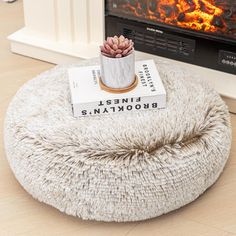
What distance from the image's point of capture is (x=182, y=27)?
7.01ft

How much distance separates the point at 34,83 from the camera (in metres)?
1.91

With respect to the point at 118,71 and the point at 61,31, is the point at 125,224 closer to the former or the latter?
the point at 118,71

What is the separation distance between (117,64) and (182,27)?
500mm

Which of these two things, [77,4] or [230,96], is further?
[77,4]

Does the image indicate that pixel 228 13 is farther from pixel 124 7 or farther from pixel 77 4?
pixel 77 4

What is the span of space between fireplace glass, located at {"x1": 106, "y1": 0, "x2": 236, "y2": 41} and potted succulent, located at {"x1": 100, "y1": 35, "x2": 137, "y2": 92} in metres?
0.44

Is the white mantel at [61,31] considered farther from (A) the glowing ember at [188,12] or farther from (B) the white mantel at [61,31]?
(A) the glowing ember at [188,12]

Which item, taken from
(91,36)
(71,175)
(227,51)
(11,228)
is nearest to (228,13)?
(227,51)

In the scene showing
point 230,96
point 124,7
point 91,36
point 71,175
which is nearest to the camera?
point 71,175

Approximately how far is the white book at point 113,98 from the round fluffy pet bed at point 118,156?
25 mm

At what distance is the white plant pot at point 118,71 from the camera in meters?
1.73

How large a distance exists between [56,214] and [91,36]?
2.87 feet

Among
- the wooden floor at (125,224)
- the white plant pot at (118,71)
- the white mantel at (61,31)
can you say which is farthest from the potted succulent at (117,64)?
the white mantel at (61,31)

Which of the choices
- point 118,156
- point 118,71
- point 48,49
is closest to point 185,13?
point 118,71
